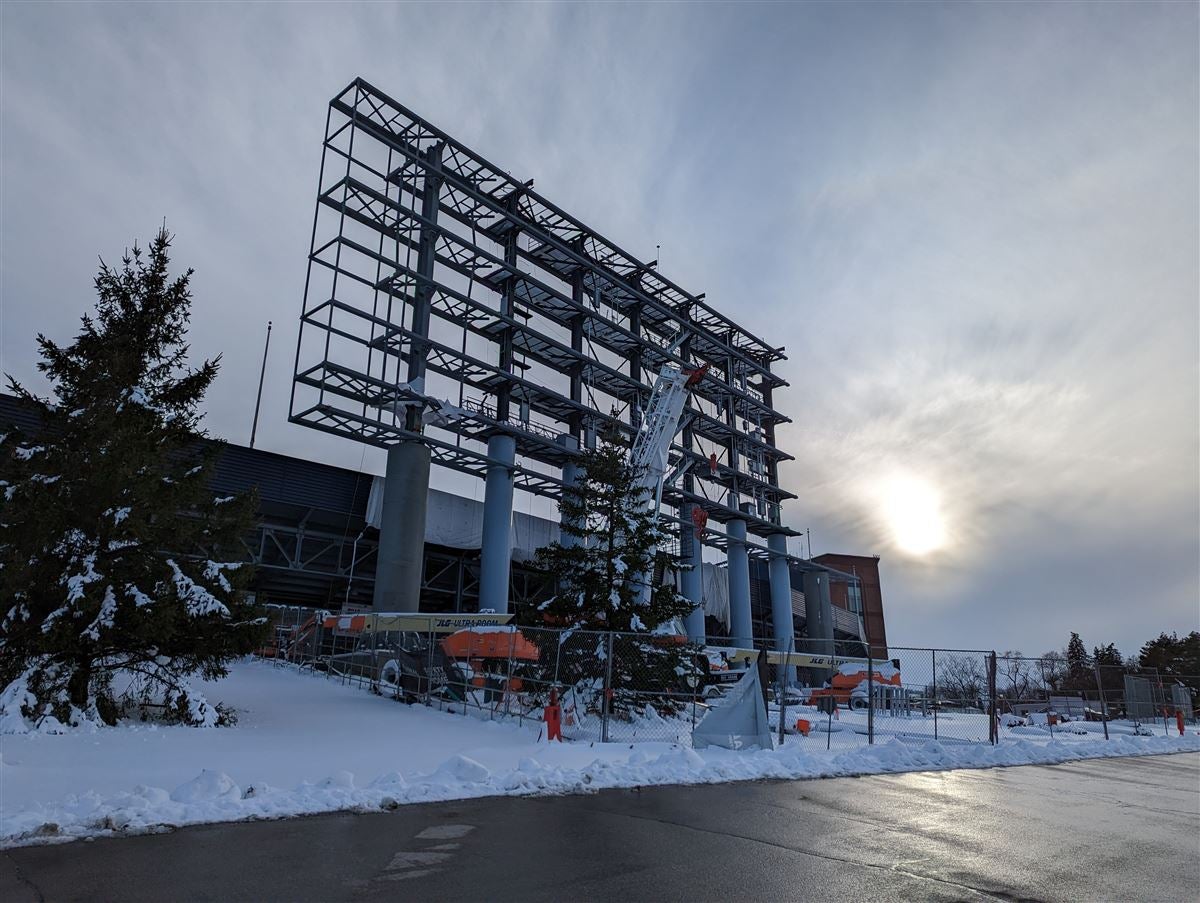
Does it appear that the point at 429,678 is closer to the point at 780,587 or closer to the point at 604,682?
the point at 604,682

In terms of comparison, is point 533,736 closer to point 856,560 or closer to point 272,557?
point 272,557

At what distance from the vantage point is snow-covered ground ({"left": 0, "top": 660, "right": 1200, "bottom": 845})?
26.2 ft

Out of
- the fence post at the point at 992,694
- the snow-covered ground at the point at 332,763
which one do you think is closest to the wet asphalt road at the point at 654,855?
the snow-covered ground at the point at 332,763

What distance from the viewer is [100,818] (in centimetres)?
728

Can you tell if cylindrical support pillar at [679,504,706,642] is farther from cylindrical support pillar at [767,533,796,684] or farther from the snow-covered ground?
the snow-covered ground

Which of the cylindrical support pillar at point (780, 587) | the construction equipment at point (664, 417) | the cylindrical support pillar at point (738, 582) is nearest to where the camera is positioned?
the construction equipment at point (664, 417)

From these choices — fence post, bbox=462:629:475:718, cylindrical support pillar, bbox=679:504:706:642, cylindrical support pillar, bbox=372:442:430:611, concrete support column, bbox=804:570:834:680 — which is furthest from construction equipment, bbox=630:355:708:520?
concrete support column, bbox=804:570:834:680

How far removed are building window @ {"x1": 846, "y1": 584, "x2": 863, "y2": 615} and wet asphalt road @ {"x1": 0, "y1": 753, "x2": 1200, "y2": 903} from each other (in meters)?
76.4

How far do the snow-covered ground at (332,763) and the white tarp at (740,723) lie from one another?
481 millimetres

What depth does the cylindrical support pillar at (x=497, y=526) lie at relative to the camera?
40.5m

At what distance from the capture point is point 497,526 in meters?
42.4

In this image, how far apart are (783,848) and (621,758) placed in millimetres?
6094

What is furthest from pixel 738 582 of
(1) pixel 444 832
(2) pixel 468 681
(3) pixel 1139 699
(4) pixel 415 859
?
(4) pixel 415 859

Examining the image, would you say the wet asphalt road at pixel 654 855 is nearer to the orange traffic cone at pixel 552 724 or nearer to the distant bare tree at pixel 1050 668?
the orange traffic cone at pixel 552 724
